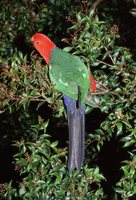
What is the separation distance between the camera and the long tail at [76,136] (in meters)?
2.13

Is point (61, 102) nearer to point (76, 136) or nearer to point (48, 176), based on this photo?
point (76, 136)

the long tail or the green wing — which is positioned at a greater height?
the green wing

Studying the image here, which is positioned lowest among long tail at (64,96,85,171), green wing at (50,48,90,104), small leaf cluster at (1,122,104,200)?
small leaf cluster at (1,122,104,200)

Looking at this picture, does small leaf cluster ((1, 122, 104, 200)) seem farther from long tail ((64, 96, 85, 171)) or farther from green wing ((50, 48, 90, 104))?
green wing ((50, 48, 90, 104))

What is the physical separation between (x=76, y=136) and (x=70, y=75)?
0.35m

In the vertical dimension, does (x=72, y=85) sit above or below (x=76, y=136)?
above

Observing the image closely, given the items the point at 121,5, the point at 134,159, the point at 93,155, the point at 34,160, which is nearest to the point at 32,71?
the point at 34,160

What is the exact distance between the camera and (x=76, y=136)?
2158 millimetres

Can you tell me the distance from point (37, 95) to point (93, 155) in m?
2.27

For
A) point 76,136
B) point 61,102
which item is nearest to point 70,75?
point 61,102

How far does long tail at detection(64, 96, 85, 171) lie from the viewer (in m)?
2.13

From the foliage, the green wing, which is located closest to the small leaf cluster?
the foliage

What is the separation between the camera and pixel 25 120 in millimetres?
4652

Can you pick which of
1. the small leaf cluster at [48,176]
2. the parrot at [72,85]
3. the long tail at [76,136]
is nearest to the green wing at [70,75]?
the parrot at [72,85]
